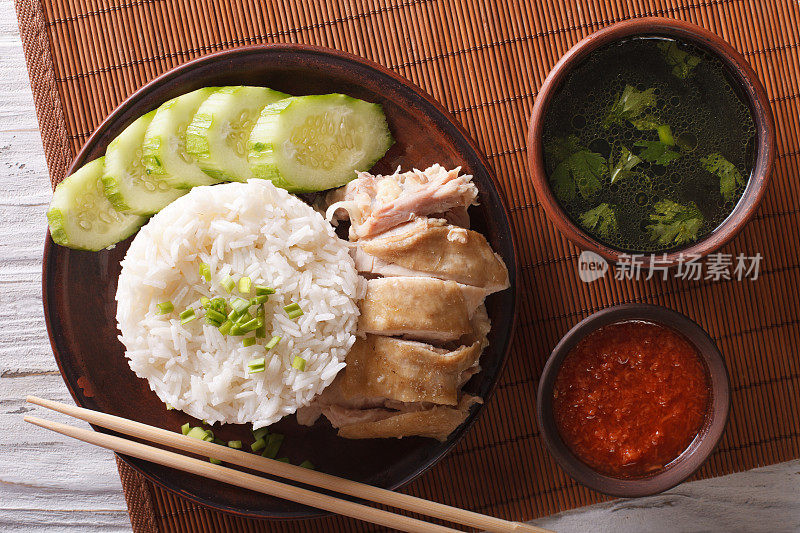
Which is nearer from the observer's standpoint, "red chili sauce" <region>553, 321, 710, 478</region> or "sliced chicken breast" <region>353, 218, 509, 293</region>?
"sliced chicken breast" <region>353, 218, 509, 293</region>

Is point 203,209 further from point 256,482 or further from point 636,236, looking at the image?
point 636,236

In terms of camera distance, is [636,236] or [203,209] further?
[636,236]

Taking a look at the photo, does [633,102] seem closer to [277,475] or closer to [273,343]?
[273,343]

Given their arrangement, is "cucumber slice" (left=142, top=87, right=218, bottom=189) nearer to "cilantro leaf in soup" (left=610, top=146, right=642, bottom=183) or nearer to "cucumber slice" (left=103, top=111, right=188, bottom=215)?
"cucumber slice" (left=103, top=111, right=188, bottom=215)

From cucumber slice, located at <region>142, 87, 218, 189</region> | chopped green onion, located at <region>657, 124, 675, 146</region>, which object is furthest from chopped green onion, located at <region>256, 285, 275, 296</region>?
chopped green onion, located at <region>657, 124, 675, 146</region>

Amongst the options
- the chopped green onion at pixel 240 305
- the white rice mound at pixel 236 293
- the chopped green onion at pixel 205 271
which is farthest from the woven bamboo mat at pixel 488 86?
the chopped green onion at pixel 240 305

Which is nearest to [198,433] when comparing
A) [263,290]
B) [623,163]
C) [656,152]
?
[263,290]

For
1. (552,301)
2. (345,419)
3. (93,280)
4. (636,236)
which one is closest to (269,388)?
(345,419)

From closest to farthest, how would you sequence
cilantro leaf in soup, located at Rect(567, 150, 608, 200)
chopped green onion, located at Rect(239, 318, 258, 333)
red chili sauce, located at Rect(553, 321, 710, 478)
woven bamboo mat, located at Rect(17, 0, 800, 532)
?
chopped green onion, located at Rect(239, 318, 258, 333) < cilantro leaf in soup, located at Rect(567, 150, 608, 200) < red chili sauce, located at Rect(553, 321, 710, 478) < woven bamboo mat, located at Rect(17, 0, 800, 532)
